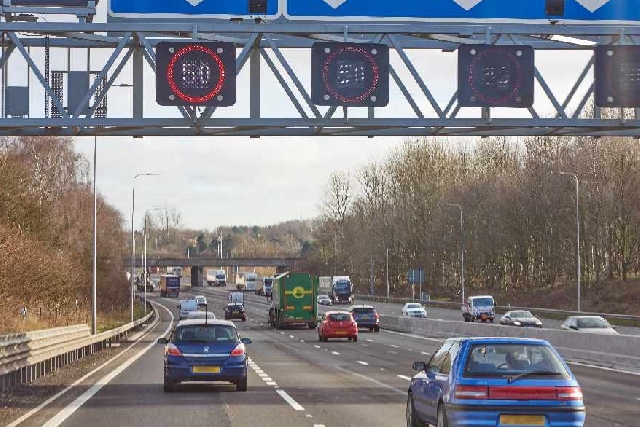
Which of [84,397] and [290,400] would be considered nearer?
[290,400]

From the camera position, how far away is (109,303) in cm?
9388

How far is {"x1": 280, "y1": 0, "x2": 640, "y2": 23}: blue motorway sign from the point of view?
1998cm

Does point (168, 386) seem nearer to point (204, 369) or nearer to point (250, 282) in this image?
point (204, 369)

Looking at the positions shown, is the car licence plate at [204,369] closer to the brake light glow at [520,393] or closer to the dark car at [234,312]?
the brake light glow at [520,393]

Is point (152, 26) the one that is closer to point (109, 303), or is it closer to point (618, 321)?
point (618, 321)

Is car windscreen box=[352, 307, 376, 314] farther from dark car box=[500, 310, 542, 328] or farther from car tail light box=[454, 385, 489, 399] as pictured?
car tail light box=[454, 385, 489, 399]

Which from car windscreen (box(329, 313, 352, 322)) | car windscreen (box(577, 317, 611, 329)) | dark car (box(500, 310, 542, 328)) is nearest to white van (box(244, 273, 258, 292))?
dark car (box(500, 310, 542, 328))

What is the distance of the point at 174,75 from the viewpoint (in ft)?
70.7

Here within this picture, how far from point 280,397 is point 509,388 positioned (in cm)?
984

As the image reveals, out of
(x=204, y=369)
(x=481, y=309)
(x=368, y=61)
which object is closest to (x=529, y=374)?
(x=368, y=61)

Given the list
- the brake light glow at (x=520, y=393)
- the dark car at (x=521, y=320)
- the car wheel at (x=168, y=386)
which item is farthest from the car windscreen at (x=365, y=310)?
the brake light glow at (x=520, y=393)

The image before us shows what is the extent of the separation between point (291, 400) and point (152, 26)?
23.2 ft

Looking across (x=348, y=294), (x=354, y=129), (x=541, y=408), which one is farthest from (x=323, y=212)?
(x=541, y=408)

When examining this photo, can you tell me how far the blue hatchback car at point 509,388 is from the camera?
539 inches
